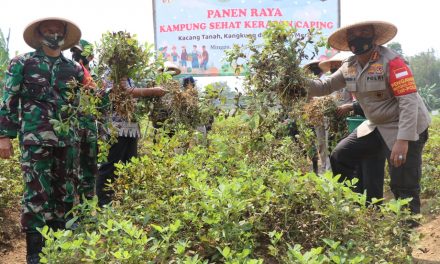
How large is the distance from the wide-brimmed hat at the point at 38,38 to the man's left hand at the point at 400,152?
253 cm

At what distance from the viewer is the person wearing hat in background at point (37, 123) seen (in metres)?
3.14

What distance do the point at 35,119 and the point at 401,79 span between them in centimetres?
259

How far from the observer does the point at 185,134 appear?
4977 millimetres

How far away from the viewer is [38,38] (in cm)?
342

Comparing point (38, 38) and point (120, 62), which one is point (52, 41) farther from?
point (120, 62)

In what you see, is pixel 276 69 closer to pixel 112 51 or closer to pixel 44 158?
pixel 112 51

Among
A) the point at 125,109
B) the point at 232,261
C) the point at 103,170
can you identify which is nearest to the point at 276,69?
the point at 125,109

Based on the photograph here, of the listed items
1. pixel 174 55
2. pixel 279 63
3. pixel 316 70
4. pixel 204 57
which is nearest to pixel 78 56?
pixel 279 63

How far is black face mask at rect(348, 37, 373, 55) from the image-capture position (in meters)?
3.67

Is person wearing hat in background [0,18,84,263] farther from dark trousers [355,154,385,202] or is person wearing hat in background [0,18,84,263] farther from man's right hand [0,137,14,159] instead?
dark trousers [355,154,385,202]

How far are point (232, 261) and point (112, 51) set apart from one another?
182 centimetres

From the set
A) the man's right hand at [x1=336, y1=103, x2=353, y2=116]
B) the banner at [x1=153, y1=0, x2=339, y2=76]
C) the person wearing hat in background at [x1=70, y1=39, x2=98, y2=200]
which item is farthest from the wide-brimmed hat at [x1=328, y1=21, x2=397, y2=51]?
the banner at [x1=153, y1=0, x2=339, y2=76]

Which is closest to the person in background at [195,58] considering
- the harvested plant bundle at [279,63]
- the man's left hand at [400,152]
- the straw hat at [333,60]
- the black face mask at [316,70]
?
the black face mask at [316,70]

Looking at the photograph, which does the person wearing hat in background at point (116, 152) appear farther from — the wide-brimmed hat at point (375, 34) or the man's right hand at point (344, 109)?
the man's right hand at point (344, 109)
